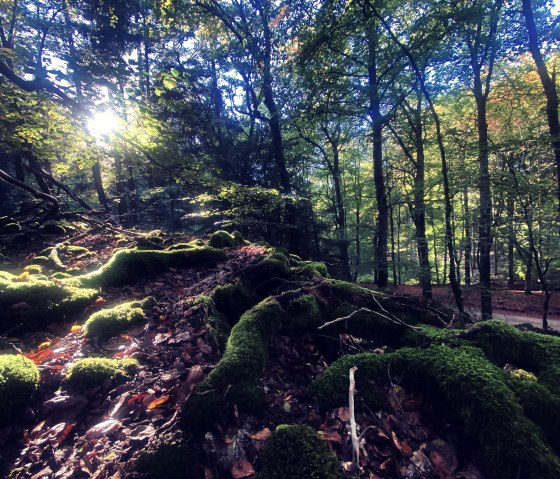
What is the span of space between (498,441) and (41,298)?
5.65 metres

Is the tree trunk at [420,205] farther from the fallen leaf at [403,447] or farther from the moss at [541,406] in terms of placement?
the fallen leaf at [403,447]

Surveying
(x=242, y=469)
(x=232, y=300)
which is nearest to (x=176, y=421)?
(x=242, y=469)

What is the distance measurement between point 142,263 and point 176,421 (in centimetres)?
404

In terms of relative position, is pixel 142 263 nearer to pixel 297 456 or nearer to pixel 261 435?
pixel 261 435

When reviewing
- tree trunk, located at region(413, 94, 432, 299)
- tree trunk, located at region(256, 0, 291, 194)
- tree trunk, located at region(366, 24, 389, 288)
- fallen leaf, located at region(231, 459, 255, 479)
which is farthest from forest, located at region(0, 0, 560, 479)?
tree trunk, located at region(256, 0, 291, 194)

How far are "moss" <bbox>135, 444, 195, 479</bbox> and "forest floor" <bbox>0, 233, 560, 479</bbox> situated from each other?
0.02m

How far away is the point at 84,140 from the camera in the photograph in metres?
6.57

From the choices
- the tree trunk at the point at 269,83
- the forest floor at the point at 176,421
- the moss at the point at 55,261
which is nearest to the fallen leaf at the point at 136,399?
the forest floor at the point at 176,421

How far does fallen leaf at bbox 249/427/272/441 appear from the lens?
7.19ft

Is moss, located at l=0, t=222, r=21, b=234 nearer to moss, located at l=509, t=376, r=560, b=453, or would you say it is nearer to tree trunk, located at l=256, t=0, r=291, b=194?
tree trunk, located at l=256, t=0, r=291, b=194

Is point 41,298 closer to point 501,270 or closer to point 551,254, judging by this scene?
point 551,254

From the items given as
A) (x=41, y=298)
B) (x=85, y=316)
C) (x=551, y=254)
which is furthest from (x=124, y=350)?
(x=551, y=254)

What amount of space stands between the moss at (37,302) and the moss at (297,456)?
3.81 meters

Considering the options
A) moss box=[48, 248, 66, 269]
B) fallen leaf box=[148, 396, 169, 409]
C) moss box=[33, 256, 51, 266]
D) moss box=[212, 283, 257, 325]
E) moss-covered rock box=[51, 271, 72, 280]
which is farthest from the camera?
moss box=[33, 256, 51, 266]
